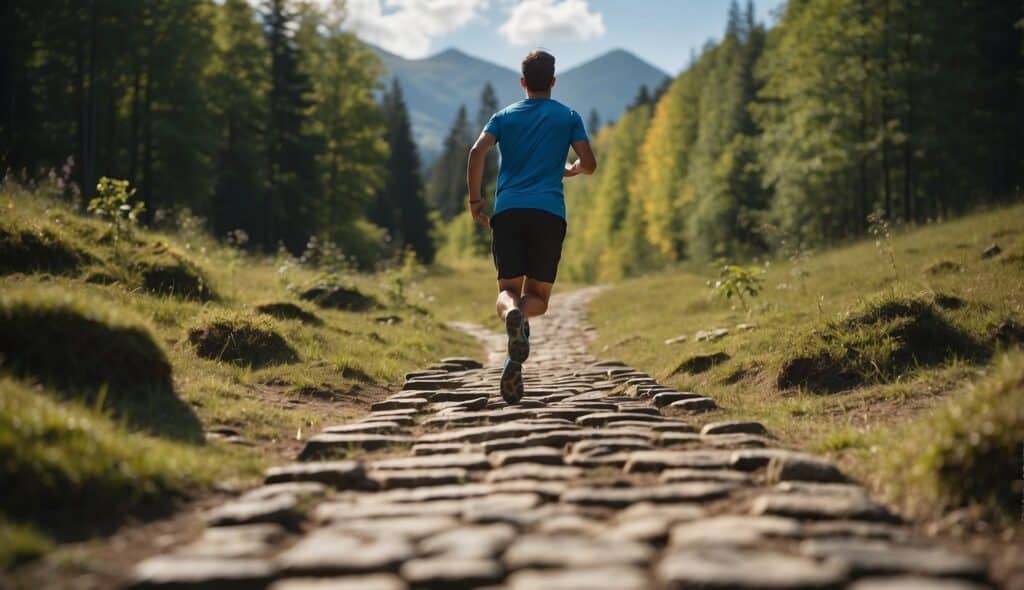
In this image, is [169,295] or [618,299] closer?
[169,295]

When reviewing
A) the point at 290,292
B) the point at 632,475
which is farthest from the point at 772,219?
the point at 632,475

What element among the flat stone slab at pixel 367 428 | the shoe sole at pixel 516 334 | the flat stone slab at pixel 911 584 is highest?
the shoe sole at pixel 516 334

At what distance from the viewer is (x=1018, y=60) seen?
92.5 ft

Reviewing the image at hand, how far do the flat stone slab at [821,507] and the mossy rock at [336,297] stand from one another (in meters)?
10.4

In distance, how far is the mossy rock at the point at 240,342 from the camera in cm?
728

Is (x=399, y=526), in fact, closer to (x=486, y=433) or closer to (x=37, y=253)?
(x=486, y=433)

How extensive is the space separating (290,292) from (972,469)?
1131 centimetres

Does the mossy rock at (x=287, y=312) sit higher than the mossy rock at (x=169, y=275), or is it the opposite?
the mossy rock at (x=169, y=275)

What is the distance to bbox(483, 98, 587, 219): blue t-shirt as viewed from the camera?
6.30 metres

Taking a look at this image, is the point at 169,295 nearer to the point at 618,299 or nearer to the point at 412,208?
the point at 618,299

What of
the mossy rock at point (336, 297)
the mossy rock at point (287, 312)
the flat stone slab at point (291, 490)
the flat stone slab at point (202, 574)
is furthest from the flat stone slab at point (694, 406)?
the mossy rock at point (336, 297)

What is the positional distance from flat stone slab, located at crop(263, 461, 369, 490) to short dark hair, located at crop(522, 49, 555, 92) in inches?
145

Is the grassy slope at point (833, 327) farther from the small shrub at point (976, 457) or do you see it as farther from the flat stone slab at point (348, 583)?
the flat stone slab at point (348, 583)

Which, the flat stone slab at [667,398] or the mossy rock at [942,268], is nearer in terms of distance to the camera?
the flat stone slab at [667,398]
